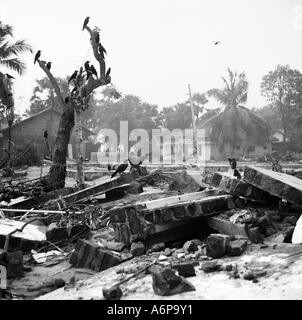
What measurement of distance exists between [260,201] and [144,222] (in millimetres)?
1686

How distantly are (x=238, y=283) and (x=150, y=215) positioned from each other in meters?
1.74

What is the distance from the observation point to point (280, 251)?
3715 mm

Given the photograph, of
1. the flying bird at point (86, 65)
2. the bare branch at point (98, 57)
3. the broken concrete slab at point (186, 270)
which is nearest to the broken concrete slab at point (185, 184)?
the broken concrete slab at point (186, 270)

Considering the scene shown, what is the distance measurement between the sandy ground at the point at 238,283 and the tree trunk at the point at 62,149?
683 centimetres

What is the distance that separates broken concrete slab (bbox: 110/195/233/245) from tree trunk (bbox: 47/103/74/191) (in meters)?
5.80

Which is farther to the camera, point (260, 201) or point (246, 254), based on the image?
point (260, 201)

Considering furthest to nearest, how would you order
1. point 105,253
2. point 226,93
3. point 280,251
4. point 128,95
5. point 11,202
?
point 128,95, point 226,93, point 11,202, point 105,253, point 280,251

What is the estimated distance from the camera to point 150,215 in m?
4.61

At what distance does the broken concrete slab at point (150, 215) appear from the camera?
4.62 m

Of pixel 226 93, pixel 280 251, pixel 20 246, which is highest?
pixel 226 93

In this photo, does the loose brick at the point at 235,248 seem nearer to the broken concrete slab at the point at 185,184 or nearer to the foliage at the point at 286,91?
the broken concrete slab at the point at 185,184

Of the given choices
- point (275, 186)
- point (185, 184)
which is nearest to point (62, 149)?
point (185, 184)

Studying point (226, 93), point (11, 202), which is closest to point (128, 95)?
point (226, 93)
